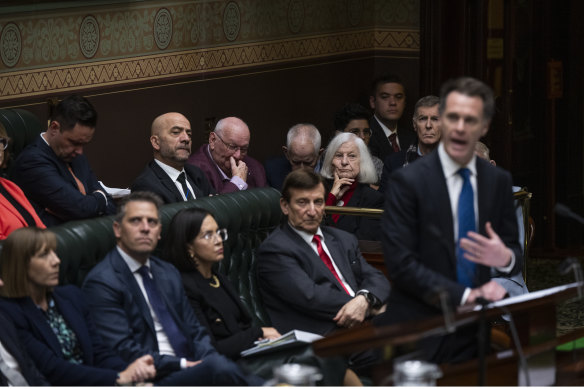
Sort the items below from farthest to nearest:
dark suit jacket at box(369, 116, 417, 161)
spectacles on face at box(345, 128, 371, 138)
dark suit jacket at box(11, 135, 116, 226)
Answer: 1. dark suit jacket at box(369, 116, 417, 161)
2. spectacles on face at box(345, 128, 371, 138)
3. dark suit jacket at box(11, 135, 116, 226)

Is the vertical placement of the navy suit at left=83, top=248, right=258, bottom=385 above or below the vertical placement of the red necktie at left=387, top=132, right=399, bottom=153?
below

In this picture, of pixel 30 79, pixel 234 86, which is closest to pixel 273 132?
pixel 234 86

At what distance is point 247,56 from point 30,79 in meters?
2.00

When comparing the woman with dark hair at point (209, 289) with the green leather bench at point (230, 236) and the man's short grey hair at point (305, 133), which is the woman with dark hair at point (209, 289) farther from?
the man's short grey hair at point (305, 133)

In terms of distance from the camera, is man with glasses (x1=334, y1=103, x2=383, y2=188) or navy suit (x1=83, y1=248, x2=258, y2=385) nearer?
navy suit (x1=83, y1=248, x2=258, y2=385)

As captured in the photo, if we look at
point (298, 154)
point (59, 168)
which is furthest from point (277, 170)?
point (59, 168)

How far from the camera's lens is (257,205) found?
500 cm

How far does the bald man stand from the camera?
524 centimetres

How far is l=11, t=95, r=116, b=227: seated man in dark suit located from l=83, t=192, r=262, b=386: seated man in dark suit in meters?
0.87

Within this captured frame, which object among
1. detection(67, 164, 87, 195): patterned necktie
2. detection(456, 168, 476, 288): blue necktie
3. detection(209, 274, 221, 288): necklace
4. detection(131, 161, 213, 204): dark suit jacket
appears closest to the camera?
detection(456, 168, 476, 288): blue necktie

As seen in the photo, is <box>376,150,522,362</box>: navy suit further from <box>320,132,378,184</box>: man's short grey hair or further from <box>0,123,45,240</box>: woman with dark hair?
<box>320,132,378,184</box>: man's short grey hair

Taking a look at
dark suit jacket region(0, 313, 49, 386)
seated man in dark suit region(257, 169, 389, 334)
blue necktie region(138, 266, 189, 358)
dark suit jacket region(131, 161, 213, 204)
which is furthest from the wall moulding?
dark suit jacket region(0, 313, 49, 386)

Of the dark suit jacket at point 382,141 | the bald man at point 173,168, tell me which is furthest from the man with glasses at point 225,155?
the dark suit jacket at point 382,141

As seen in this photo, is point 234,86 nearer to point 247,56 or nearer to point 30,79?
point 247,56
